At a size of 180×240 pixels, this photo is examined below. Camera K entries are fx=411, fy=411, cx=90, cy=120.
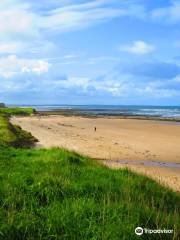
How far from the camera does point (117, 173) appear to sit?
13.2 m

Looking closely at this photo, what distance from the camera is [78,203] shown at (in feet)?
29.6

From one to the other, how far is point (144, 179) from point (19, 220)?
5465 millimetres

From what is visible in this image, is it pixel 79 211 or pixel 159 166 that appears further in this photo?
pixel 159 166

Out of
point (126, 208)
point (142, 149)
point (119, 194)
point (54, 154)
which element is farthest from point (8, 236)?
point (142, 149)

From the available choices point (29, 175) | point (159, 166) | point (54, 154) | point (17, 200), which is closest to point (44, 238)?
point (17, 200)

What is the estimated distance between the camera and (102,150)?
96.3 ft

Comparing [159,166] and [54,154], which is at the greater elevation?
[54,154]

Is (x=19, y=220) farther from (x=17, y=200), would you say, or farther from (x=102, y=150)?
(x=102, y=150)

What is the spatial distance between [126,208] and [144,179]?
13.0 ft

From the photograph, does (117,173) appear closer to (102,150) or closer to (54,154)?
(54,154)

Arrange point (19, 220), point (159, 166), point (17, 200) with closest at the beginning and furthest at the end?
point (19, 220) → point (17, 200) → point (159, 166)

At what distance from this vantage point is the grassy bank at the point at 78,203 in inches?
303

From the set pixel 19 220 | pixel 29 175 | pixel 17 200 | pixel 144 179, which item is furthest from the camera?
pixel 144 179

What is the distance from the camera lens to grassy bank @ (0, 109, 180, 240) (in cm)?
769
